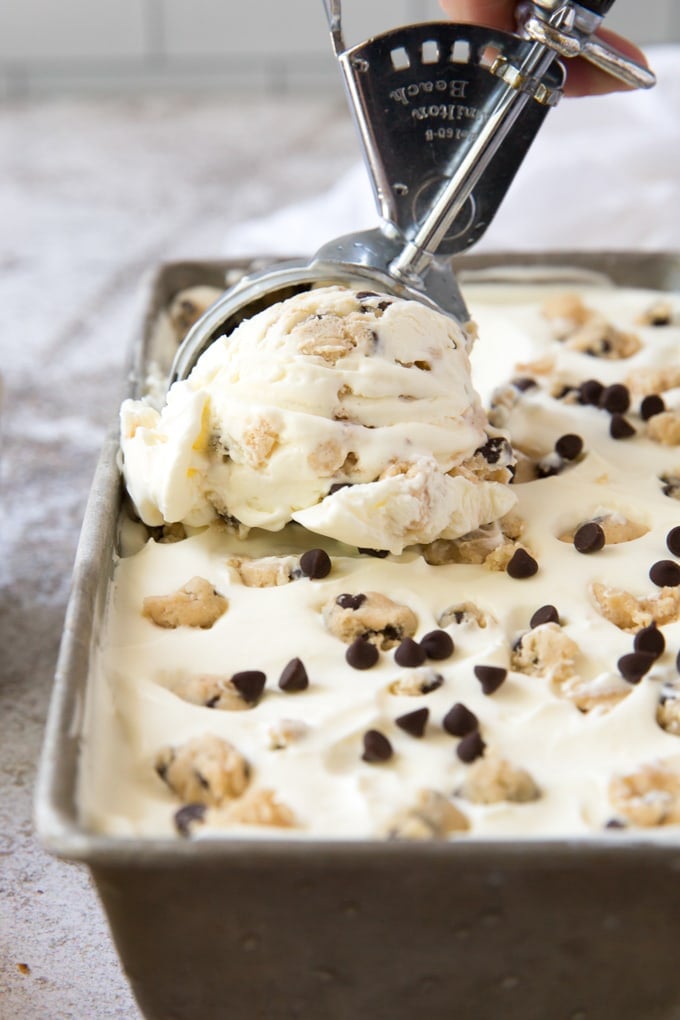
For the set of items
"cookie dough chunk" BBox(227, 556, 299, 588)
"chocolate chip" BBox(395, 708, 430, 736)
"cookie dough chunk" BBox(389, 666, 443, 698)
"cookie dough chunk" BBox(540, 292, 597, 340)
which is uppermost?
"chocolate chip" BBox(395, 708, 430, 736)

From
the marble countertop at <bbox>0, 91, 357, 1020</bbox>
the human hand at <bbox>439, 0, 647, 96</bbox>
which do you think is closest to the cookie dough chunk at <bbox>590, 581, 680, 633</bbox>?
the marble countertop at <bbox>0, 91, 357, 1020</bbox>

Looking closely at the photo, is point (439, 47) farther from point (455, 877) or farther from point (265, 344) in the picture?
point (455, 877)

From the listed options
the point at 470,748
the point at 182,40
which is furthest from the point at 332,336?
the point at 182,40

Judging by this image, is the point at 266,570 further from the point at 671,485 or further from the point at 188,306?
the point at 188,306

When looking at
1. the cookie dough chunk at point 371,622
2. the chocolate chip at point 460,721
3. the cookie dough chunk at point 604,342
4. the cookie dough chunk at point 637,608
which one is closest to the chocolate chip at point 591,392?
the cookie dough chunk at point 604,342

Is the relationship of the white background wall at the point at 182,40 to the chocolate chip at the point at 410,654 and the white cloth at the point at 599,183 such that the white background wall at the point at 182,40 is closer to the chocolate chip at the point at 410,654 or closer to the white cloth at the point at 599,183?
the white cloth at the point at 599,183

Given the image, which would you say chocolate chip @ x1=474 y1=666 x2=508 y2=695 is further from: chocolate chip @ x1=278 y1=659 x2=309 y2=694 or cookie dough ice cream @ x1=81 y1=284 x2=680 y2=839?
chocolate chip @ x1=278 y1=659 x2=309 y2=694
